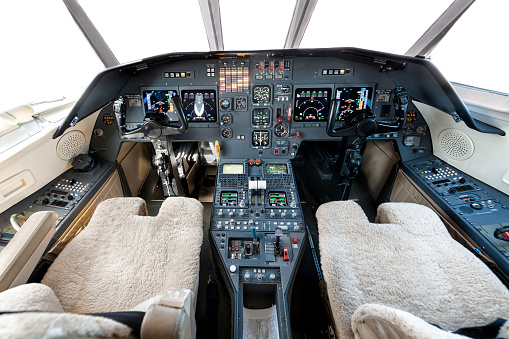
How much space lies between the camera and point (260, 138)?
240 cm

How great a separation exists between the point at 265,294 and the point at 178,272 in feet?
1.78

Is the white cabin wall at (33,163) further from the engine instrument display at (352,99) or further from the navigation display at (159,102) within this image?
the engine instrument display at (352,99)

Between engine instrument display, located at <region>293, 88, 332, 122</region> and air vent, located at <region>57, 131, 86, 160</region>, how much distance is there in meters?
2.01

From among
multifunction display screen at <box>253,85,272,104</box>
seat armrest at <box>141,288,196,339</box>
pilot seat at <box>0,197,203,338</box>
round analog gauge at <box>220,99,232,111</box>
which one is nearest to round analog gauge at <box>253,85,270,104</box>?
multifunction display screen at <box>253,85,272,104</box>

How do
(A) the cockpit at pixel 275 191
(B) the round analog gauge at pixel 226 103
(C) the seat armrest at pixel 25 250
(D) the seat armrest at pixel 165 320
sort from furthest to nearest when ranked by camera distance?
(B) the round analog gauge at pixel 226 103
(A) the cockpit at pixel 275 191
(C) the seat armrest at pixel 25 250
(D) the seat armrest at pixel 165 320

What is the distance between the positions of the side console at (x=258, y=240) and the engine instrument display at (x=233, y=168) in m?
0.04

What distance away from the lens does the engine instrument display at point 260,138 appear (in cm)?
238

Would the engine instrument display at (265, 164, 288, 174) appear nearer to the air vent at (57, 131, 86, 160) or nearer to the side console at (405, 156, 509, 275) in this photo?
the side console at (405, 156, 509, 275)

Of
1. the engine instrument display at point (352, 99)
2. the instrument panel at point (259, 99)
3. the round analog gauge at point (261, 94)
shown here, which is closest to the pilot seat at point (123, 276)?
the instrument panel at point (259, 99)

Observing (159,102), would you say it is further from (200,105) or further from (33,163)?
(33,163)

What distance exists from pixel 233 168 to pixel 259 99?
70cm

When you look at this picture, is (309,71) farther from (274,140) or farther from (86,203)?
(86,203)

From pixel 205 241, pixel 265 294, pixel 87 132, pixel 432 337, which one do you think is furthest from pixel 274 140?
→ pixel 432 337

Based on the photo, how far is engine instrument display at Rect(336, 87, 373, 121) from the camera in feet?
7.29
